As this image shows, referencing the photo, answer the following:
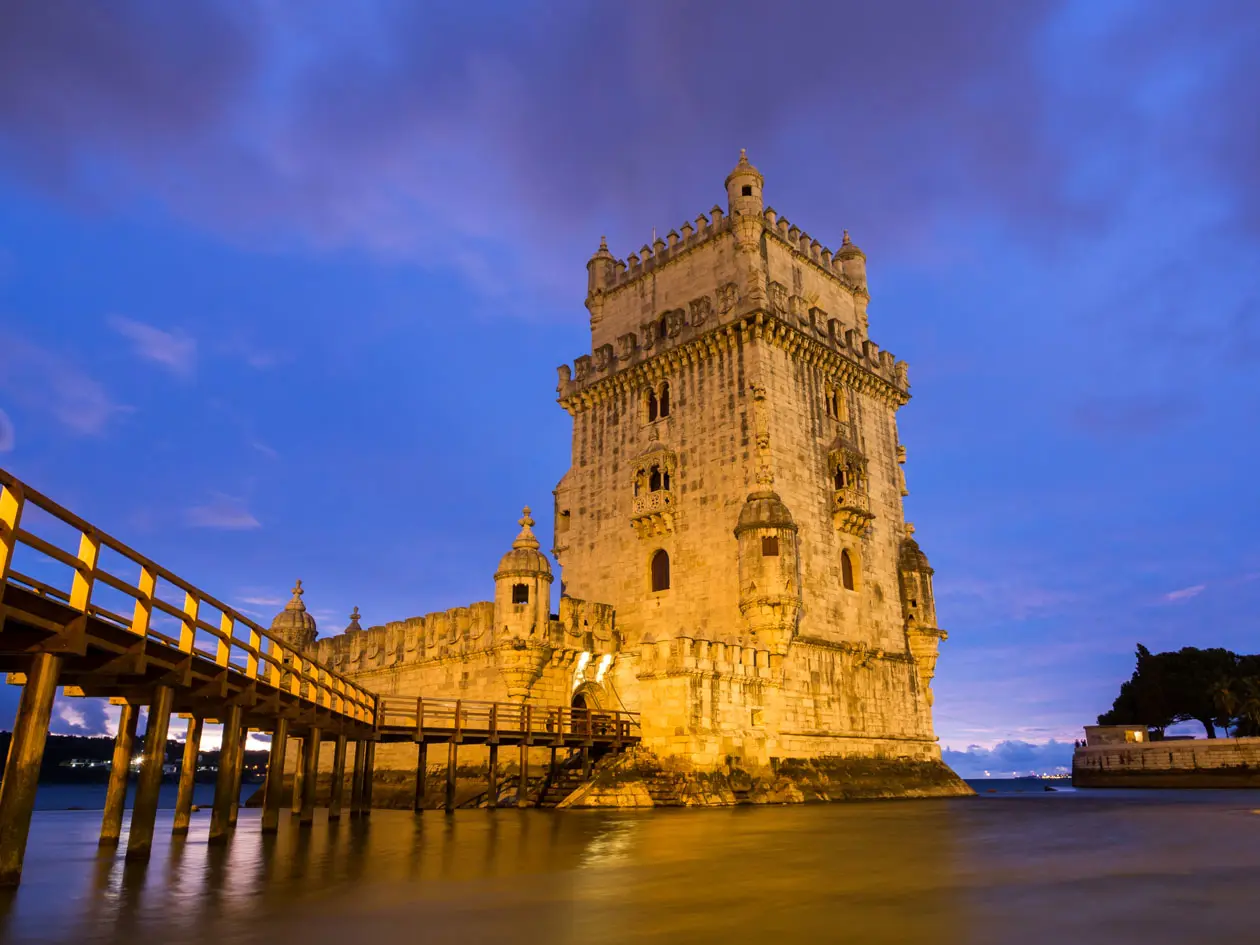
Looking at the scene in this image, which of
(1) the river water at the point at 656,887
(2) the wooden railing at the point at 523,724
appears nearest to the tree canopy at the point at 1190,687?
(2) the wooden railing at the point at 523,724

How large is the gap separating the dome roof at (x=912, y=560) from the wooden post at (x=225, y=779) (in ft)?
95.4

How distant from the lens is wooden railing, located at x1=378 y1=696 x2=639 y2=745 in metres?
24.5

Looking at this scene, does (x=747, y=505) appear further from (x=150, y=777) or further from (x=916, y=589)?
(x=150, y=777)

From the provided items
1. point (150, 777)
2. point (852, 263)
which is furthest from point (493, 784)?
point (852, 263)

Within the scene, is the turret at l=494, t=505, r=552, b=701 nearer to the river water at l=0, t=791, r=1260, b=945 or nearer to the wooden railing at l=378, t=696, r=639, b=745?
the wooden railing at l=378, t=696, r=639, b=745

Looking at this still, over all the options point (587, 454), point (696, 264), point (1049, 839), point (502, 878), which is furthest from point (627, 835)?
point (696, 264)

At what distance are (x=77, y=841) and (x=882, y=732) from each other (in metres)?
27.0

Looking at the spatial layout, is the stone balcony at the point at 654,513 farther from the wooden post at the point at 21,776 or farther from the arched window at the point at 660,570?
the wooden post at the point at 21,776

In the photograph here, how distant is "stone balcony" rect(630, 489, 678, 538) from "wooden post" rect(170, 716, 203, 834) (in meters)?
20.0

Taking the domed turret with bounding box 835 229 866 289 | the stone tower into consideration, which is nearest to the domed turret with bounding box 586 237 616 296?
the stone tower

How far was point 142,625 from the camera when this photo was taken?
38.3 ft

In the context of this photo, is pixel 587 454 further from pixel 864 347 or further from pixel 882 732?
pixel 882 732

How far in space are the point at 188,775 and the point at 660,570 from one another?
21.4m

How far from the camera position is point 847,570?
35.0m
